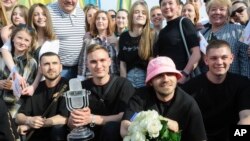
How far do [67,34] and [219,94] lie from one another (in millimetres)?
2643

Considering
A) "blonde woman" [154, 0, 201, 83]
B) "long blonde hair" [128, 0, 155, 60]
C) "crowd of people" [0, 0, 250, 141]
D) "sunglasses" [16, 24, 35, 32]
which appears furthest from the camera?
"sunglasses" [16, 24, 35, 32]

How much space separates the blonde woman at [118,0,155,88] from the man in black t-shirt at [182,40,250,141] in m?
1.18

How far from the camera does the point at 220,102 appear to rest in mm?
4418

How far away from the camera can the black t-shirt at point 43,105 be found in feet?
15.7

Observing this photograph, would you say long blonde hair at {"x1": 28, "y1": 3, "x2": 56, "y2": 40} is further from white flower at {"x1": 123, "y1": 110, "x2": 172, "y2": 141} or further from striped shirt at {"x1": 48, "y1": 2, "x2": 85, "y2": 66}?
white flower at {"x1": 123, "y1": 110, "x2": 172, "y2": 141}

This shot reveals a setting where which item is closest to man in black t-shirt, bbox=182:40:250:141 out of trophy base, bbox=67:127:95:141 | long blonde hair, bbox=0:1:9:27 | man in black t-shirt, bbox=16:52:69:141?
trophy base, bbox=67:127:95:141

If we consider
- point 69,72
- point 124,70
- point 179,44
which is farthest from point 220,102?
point 69,72

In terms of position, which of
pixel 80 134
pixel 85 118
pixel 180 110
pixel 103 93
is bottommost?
Answer: pixel 80 134

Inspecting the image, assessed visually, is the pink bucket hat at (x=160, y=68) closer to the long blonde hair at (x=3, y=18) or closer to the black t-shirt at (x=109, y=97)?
the black t-shirt at (x=109, y=97)

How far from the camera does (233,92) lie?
4.37 meters

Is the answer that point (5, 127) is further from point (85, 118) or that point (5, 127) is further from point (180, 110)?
point (180, 110)

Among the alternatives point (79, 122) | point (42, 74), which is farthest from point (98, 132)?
point (42, 74)

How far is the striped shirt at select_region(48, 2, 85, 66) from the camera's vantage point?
600 cm

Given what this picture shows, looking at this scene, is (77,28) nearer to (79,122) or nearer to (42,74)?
(42,74)
